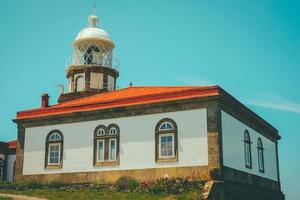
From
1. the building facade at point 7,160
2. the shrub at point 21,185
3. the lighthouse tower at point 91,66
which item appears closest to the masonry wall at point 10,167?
the building facade at point 7,160

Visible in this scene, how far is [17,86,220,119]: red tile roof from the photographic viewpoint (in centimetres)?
2375

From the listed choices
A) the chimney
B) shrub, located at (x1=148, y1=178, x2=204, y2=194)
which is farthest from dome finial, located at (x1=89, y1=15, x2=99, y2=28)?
shrub, located at (x1=148, y1=178, x2=204, y2=194)

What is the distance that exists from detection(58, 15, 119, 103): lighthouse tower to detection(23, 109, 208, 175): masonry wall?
6.21 meters

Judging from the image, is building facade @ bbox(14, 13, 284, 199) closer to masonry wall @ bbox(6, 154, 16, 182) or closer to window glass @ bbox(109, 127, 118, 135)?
window glass @ bbox(109, 127, 118, 135)

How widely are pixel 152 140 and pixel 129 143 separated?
55.9 inches

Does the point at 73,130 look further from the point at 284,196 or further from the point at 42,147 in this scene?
the point at 284,196

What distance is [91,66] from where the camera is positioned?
3331 centimetres

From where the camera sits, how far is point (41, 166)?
90.3 ft

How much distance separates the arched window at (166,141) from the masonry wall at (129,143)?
21 cm

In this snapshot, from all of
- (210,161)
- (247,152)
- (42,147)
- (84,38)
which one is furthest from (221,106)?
(84,38)

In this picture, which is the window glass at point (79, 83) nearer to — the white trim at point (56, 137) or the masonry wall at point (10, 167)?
the white trim at point (56, 137)

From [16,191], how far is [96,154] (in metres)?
4.76

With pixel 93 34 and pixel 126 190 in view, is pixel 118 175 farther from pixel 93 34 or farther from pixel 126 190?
pixel 93 34

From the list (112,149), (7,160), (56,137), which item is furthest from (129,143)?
(7,160)
